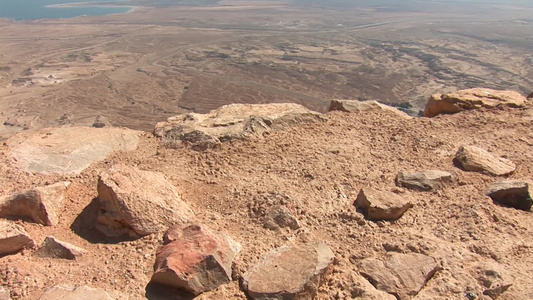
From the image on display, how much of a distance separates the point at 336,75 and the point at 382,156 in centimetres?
3738

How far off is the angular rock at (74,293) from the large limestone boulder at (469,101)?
21.0 ft

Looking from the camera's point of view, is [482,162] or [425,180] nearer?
[425,180]

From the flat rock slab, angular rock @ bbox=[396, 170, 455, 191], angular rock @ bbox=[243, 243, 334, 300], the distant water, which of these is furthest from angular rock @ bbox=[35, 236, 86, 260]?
the distant water

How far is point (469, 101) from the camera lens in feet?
24.4

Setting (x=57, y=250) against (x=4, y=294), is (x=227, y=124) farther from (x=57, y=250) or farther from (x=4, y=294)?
(x=4, y=294)

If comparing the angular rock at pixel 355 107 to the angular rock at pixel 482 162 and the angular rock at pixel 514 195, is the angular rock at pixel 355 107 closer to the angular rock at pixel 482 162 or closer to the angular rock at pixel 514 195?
the angular rock at pixel 482 162

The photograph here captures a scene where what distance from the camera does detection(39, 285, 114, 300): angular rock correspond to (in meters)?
3.03

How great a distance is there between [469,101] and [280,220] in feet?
16.1

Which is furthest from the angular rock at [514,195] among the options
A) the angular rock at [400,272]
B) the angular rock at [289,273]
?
the angular rock at [289,273]

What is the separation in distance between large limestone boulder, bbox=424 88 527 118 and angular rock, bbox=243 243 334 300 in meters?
4.88

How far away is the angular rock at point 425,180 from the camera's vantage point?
4.96 meters

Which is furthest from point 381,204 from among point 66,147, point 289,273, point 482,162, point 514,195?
point 66,147

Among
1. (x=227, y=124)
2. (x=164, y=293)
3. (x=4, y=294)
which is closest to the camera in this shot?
(x=4, y=294)

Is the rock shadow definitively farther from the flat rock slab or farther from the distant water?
the distant water
